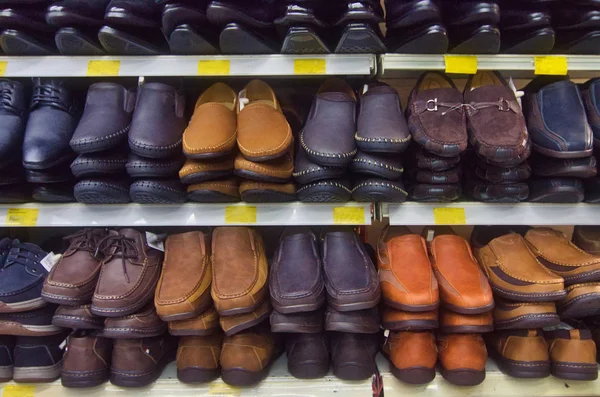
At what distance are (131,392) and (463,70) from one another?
1.34 meters

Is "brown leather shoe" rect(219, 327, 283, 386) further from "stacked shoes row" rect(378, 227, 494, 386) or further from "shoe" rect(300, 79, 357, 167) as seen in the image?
"shoe" rect(300, 79, 357, 167)

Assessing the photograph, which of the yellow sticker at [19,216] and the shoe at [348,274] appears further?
the yellow sticker at [19,216]

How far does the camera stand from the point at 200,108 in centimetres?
129

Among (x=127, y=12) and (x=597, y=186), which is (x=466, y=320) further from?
(x=127, y=12)

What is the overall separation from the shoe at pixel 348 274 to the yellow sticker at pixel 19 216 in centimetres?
87

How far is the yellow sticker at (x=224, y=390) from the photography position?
1278mm

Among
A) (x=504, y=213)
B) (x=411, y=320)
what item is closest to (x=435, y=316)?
(x=411, y=320)

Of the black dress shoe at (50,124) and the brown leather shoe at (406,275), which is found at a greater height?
the black dress shoe at (50,124)

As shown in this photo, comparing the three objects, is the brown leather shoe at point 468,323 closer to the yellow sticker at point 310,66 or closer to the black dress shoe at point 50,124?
the yellow sticker at point 310,66

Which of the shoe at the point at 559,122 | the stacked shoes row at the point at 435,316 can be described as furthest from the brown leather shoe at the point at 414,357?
the shoe at the point at 559,122

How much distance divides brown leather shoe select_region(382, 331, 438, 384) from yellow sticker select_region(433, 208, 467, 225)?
0.33m

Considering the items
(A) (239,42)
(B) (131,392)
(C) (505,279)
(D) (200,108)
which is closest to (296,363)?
(B) (131,392)

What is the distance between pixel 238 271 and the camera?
1.25 metres

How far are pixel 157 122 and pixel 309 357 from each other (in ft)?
2.64
